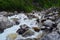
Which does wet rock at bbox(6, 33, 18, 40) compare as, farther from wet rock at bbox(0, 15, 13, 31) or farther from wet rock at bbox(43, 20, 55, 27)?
wet rock at bbox(43, 20, 55, 27)

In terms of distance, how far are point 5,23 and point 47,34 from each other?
2.41m

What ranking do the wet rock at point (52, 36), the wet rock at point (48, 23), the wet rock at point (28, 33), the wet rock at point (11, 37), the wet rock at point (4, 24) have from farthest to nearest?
the wet rock at point (4, 24)
the wet rock at point (48, 23)
the wet rock at point (28, 33)
the wet rock at point (11, 37)
the wet rock at point (52, 36)

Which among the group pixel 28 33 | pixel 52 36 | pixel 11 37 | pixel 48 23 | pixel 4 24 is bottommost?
pixel 52 36

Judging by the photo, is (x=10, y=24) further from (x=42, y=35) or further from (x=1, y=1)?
(x=1, y=1)

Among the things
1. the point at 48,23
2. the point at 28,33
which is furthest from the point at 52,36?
the point at 48,23

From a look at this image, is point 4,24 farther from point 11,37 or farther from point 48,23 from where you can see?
point 48,23

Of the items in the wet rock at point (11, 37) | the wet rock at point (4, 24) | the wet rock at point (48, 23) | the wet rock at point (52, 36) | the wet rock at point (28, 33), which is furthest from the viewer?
the wet rock at point (4, 24)

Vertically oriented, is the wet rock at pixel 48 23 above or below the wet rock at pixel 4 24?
below

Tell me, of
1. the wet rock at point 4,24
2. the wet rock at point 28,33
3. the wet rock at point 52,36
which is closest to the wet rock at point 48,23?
the wet rock at point 28,33

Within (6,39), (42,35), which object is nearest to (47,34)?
(42,35)

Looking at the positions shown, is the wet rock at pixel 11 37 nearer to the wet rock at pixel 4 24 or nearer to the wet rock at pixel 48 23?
the wet rock at pixel 4 24

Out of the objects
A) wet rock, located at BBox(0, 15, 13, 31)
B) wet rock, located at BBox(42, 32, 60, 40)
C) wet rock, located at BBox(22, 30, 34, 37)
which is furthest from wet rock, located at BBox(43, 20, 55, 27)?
wet rock, located at BBox(0, 15, 13, 31)

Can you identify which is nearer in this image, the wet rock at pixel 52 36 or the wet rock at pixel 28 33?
the wet rock at pixel 52 36

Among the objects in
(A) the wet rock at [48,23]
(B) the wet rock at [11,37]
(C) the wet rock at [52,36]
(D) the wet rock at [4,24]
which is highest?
(D) the wet rock at [4,24]
